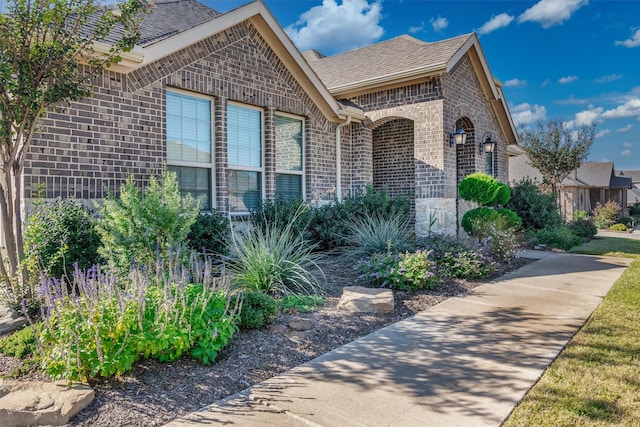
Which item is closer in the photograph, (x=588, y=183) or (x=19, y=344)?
(x=19, y=344)

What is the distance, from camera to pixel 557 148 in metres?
21.1

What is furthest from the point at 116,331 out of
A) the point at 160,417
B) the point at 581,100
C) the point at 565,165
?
the point at 581,100

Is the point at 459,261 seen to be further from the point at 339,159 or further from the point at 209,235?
the point at 339,159

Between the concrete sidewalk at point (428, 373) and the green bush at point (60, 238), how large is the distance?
3514 millimetres

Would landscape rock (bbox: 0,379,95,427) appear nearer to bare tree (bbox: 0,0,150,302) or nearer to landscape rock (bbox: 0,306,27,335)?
landscape rock (bbox: 0,306,27,335)

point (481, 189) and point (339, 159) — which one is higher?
point (339, 159)

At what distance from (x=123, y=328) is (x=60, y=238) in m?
3.01

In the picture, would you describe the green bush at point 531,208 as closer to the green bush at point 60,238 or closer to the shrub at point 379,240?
the shrub at point 379,240

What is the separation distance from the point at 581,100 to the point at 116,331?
36.7 m

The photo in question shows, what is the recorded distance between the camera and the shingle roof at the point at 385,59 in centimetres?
1120

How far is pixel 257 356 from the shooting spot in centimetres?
376

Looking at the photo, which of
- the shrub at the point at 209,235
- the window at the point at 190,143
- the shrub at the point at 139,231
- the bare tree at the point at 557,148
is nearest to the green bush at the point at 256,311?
the shrub at the point at 139,231

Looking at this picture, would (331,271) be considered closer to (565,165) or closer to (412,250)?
(412,250)

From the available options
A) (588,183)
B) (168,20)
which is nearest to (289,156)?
(168,20)
